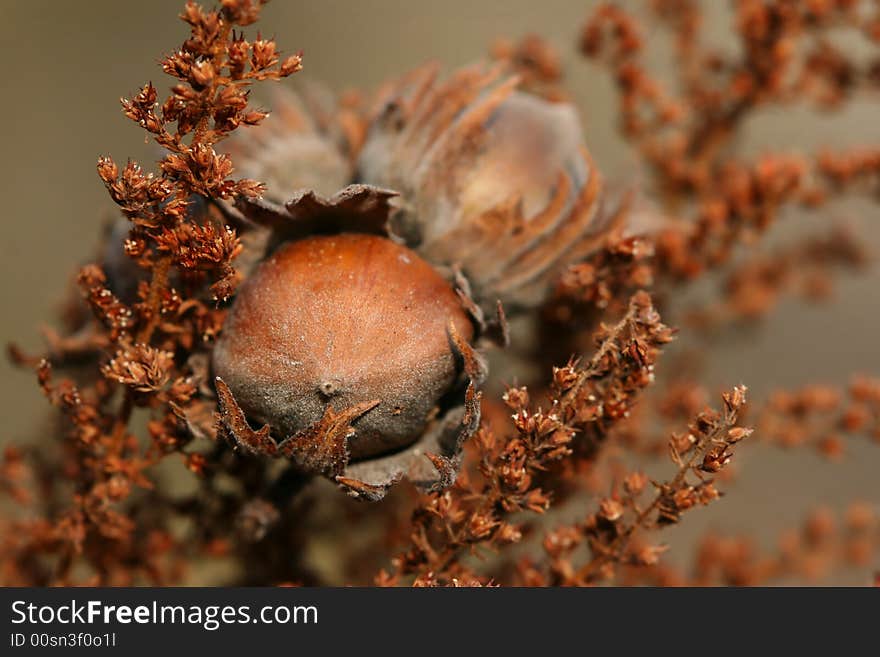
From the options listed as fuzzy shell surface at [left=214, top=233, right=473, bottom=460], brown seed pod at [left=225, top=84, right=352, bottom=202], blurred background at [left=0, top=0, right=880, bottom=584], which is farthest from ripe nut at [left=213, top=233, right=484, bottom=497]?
blurred background at [left=0, top=0, right=880, bottom=584]

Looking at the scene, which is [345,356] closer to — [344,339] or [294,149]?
[344,339]

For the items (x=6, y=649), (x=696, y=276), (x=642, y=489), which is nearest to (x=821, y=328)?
(x=696, y=276)

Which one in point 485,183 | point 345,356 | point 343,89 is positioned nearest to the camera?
point 345,356

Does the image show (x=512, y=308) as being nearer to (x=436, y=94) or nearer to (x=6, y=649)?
(x=436, y=94)

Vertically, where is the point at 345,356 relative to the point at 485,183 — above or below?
below

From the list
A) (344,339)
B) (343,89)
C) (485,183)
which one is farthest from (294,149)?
(343,89)

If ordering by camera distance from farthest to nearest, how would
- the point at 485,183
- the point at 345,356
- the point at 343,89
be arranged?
the point at 343,89 → the point at 485,183 → the point at 345,356

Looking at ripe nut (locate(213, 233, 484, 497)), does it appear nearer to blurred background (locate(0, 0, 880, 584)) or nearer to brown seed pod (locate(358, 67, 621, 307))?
brown seed pod (locate(358, 67, 621, 307))

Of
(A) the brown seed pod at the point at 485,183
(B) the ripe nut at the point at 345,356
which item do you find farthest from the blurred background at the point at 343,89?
(B) the ripe nut at the point at 345,356
